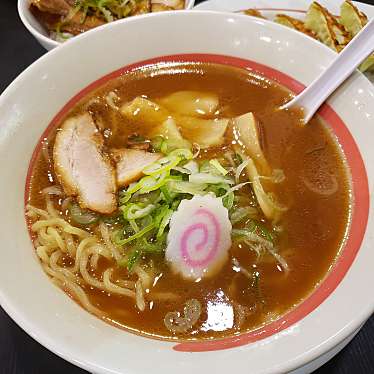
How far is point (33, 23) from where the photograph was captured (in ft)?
7.13

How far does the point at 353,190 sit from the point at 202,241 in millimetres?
479

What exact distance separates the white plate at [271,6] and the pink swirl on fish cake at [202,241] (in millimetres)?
1281

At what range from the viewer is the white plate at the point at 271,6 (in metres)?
2.25

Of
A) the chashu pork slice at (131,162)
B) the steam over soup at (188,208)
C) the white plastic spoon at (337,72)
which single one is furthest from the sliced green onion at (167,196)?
the white plastic spoon at (337,72)

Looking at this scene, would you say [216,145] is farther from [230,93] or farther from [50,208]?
[50,208]

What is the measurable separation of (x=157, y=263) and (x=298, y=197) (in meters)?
0.46

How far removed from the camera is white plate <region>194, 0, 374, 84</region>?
2248 mm

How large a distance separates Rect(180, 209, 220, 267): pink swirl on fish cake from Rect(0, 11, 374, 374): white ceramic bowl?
232 mm

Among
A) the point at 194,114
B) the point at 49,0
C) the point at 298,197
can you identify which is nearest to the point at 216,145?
the point at 194,114

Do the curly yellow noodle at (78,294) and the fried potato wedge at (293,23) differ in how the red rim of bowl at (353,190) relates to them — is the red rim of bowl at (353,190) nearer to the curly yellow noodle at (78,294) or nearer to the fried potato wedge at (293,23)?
the curly yellow noodle at (78,294)

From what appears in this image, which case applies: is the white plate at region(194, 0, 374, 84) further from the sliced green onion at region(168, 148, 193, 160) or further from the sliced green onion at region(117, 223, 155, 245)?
the sliced green onion at region(117, 223, 155, 245)

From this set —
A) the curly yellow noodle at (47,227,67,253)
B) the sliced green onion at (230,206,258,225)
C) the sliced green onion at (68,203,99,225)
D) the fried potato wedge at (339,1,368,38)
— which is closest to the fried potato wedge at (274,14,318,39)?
the fried potato wedge at (339,1,368,38)

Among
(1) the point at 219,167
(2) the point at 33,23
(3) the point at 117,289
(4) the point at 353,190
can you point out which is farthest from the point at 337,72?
(2) the point at 33,23

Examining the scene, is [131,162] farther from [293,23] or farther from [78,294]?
[293,23]
